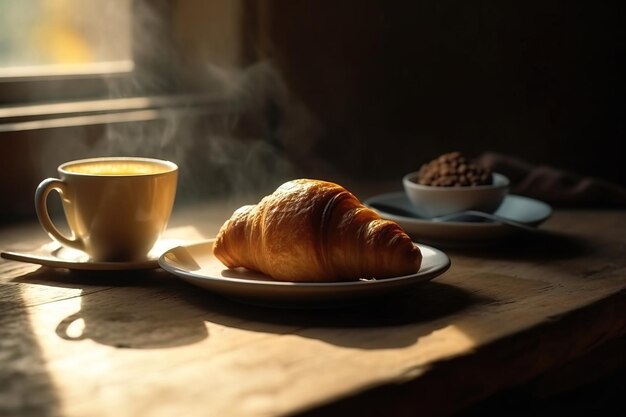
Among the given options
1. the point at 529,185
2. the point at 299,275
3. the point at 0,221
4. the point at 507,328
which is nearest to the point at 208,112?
the point at 0,221

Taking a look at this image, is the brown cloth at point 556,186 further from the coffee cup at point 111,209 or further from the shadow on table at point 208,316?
the coffee cup at point 111,209

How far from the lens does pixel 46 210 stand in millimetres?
961

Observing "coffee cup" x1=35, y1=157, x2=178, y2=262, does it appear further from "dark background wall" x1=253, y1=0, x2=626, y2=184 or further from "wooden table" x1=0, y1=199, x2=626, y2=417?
"dark background wall" x1=253, y1=0, x2=626, y2=184

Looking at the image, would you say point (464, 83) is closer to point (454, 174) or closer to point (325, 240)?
point (454, 174)

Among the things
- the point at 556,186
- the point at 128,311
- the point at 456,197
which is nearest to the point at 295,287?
the point at 128,311

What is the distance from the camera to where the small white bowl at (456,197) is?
1.17 meters

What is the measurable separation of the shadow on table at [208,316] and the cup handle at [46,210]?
4cm

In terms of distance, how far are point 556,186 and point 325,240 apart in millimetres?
725

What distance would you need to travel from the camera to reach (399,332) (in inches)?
30.3

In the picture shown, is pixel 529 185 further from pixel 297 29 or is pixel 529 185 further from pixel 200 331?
pixel 200 331

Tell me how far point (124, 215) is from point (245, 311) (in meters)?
0.20

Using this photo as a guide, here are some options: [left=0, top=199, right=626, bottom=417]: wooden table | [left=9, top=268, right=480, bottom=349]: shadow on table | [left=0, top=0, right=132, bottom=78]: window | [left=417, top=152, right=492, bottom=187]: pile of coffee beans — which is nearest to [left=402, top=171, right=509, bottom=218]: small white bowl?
[left=417, top=152, right=492, bottom=187]: pile of coffee beans

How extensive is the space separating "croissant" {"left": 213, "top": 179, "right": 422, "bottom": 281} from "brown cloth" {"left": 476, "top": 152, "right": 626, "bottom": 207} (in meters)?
0.66

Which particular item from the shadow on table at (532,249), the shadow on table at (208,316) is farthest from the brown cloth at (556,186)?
the shadow on table at (208,316)
